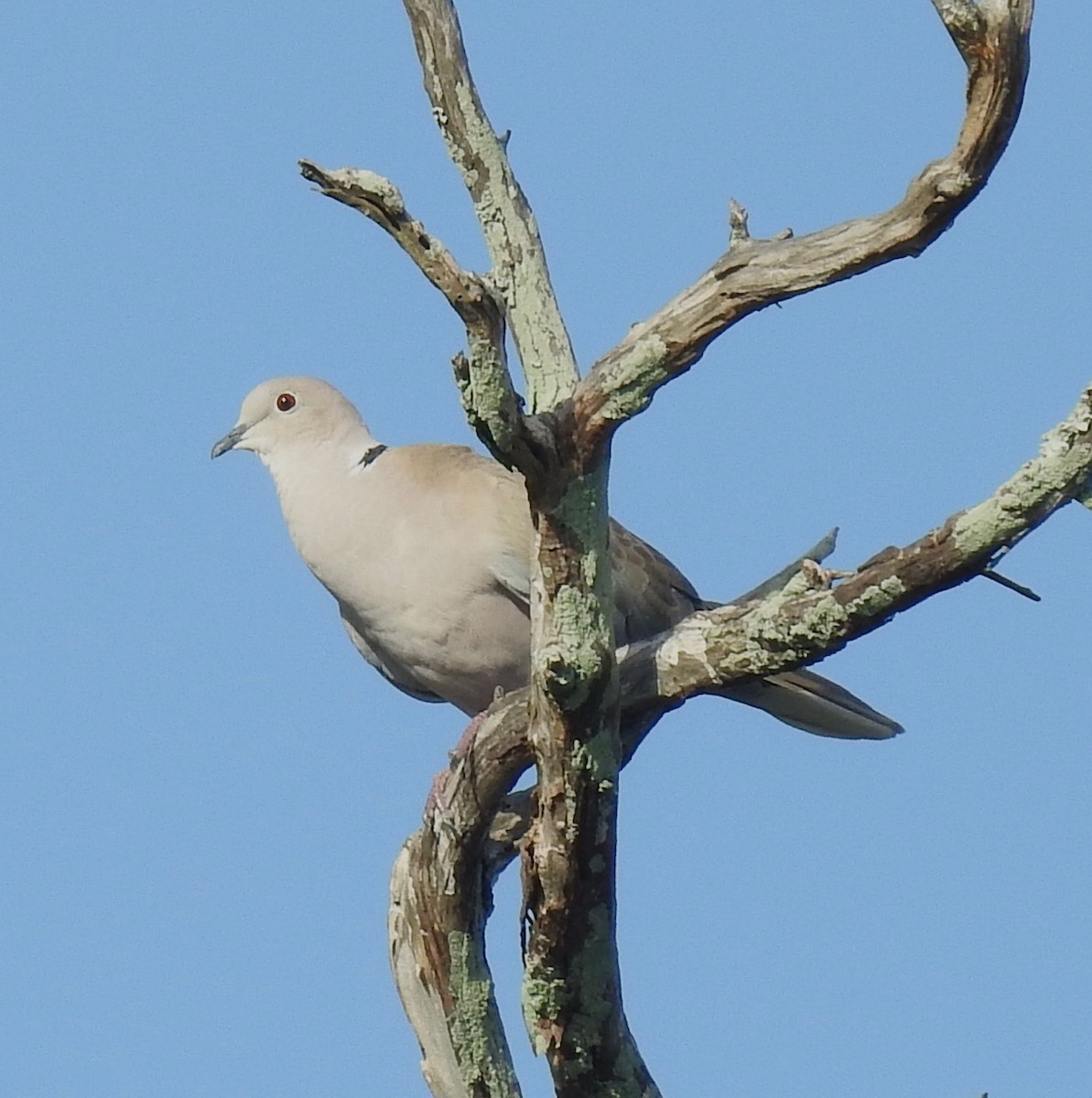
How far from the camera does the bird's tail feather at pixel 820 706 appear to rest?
558 cm

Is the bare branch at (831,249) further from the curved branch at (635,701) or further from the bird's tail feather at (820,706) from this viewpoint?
the bird's tail feather at (820,706)

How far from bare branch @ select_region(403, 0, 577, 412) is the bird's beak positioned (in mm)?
2342

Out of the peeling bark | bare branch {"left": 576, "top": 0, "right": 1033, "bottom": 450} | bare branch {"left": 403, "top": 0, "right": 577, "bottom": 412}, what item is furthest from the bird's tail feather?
bare branch {"left": 576, "top": 0, "right": 1033, "bottom": 450}

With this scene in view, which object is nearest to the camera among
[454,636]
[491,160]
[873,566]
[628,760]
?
[873,566]

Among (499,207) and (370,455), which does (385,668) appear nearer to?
(370,455)

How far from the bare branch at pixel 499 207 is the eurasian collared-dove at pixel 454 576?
1.33 meters

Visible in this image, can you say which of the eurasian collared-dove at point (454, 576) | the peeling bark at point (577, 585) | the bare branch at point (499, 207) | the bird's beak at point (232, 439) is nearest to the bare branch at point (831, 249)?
the peeling bark at point (577, 585)

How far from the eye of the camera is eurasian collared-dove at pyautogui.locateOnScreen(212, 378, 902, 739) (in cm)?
554

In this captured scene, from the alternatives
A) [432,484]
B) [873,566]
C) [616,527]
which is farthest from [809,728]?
[873,566]

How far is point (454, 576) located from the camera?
5.53 metres

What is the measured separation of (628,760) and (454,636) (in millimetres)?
1275

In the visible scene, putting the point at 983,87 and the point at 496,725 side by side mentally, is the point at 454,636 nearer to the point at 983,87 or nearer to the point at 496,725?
the point at 496,725

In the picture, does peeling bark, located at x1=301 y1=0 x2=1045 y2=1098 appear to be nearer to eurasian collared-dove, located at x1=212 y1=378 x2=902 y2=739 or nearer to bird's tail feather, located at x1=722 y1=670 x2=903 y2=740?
eurasian collared-dove, located at x1=212 y1=378 x2=902 y2=739

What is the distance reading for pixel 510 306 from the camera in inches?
164
